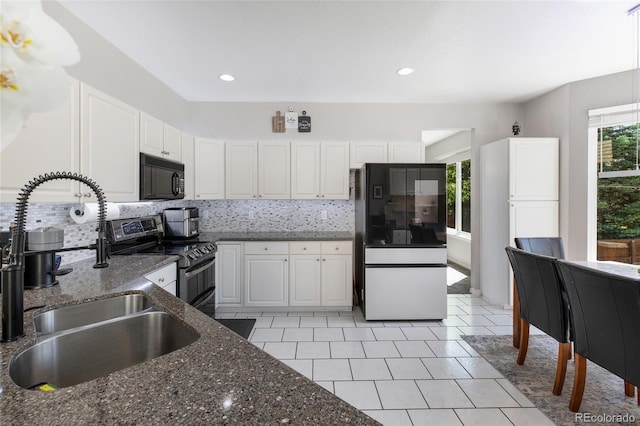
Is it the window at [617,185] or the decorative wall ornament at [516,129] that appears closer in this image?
the window at [617,185]

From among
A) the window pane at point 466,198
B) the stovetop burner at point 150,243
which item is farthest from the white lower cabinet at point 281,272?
the window pane at point 466,198

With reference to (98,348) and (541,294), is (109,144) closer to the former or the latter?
(98,348)

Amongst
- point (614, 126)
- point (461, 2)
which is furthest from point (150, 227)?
point (614, 126)

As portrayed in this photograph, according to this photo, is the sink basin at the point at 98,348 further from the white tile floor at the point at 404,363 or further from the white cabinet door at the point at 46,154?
the white tile floor at the point at 404,363

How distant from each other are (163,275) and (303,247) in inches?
63.5

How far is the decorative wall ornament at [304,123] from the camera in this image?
388 cm

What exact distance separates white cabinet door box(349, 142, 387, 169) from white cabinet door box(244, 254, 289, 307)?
4.89 feet

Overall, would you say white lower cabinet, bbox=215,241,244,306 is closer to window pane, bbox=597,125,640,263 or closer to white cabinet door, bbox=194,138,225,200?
white cabinet door, bbox=194,138,225,200

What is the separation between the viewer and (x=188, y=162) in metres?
3.42

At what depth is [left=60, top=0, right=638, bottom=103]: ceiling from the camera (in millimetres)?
2041

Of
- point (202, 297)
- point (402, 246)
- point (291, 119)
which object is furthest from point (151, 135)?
point (402, 246)

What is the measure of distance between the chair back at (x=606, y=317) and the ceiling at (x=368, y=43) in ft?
6.05

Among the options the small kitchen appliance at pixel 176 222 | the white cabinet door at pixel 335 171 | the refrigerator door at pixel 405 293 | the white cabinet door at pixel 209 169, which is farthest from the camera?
the white cabinet door at pixel 335 171

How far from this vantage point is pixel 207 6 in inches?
79.5
